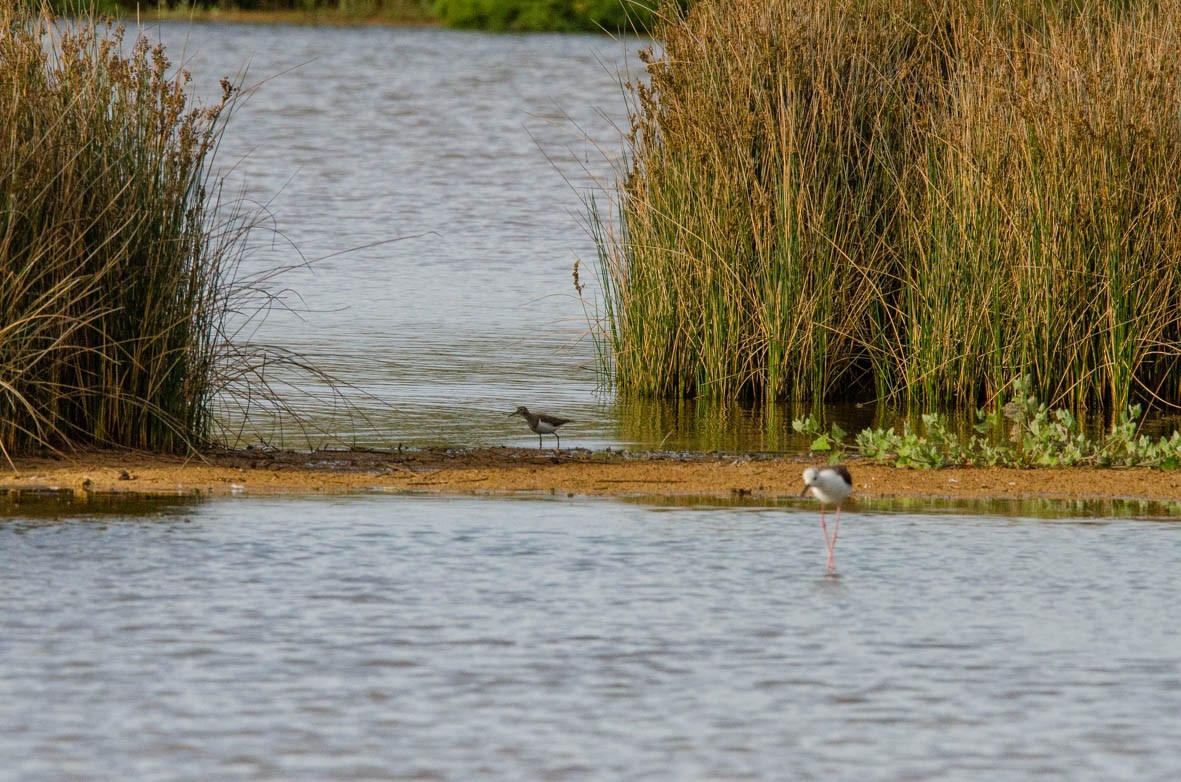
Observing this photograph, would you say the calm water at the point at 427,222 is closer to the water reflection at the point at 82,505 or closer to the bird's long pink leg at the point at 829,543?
the water reflection at the point at 82,505

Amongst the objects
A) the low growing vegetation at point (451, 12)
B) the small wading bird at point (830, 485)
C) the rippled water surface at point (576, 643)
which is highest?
the low growing vegetation at point (451, 12)

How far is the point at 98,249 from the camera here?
9516mm

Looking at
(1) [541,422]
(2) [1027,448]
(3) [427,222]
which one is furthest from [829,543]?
(3) [427,222]

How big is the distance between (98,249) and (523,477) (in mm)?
2443

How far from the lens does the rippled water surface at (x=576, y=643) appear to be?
6.01 m

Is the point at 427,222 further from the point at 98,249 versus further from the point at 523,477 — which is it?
the point at 98,249

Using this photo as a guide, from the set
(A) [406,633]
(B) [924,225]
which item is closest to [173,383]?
(A) [406,633]

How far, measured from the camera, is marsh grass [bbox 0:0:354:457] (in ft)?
31.1

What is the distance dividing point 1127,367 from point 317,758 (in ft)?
26.2

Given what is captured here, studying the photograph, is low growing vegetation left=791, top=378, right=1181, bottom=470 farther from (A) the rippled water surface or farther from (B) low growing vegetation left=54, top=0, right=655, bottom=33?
(B) low growing vegetation left=54, top=0, right=655, bottom=33

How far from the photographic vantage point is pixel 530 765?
587cm

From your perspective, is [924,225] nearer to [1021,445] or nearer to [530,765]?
[1021,445]

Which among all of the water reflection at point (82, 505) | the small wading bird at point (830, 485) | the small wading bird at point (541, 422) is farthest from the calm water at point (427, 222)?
the small wading bird at point (830, 485)

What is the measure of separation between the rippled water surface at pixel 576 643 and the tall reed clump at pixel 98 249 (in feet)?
2.95
